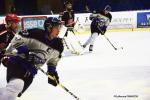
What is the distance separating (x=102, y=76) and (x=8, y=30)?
222cm

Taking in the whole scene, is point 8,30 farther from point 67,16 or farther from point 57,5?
point 57,5

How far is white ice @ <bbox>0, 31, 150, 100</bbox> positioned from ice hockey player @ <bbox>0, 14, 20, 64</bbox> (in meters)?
0.71

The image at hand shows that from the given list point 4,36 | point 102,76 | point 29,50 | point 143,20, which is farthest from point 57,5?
point 29,50

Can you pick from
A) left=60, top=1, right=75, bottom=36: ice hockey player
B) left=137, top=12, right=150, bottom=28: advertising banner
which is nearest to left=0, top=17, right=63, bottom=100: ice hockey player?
left=60, top=1, right=75, bottom=36: ice hockey player

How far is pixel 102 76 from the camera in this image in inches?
293

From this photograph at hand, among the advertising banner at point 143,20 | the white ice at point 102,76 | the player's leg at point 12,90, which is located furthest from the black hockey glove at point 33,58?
the advertising banner at point 143,20

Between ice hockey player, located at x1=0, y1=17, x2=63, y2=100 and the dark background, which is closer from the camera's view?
ice hockey player, located at x1=0, y1=17, x2=63, y2=100

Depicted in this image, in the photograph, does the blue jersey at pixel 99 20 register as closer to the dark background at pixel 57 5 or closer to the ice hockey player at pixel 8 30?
the ice hockey player at pixel 8 30

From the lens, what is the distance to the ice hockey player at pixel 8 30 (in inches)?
217

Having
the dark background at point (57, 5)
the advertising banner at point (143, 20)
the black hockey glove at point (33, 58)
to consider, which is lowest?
the advertising banner at point (143, 20)

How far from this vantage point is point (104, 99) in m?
5.59

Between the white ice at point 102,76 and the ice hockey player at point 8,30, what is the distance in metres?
0.71

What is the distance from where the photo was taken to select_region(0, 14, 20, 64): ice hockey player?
5.50m

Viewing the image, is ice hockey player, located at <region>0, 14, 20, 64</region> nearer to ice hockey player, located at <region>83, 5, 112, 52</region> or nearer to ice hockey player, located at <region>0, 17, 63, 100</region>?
ice hockey player, located at <region>0, 17, 63, 100</region>
